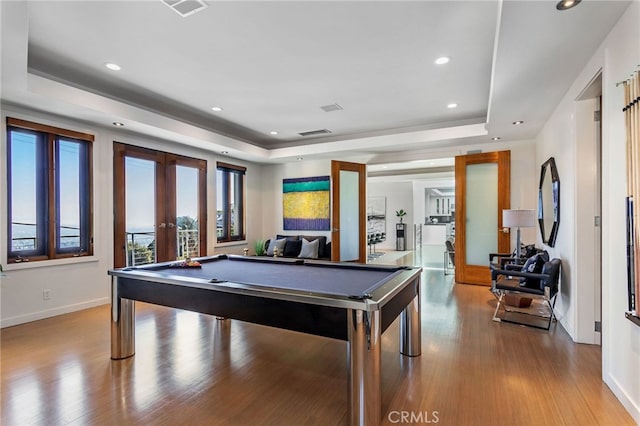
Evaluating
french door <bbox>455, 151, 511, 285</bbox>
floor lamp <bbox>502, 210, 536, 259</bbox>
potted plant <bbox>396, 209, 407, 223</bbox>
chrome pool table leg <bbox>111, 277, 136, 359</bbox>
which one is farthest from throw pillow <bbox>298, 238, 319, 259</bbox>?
potted plant <bbox>396, 209, 407, 223</bbox>

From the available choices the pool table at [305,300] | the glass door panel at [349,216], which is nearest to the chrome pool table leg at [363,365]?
the pool table at [305,300]

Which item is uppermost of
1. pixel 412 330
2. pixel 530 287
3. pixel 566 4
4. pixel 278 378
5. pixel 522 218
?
pixel 566 4

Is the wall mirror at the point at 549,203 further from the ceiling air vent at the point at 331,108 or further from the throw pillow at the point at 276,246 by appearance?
the throw pillow at the point at 276,246

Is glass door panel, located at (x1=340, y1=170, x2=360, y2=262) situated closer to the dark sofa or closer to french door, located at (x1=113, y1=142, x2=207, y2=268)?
the dark sofa

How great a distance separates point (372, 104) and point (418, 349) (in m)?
3.29

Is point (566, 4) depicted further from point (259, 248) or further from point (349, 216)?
point (259, 248)

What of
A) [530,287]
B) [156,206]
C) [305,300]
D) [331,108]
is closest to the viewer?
[305,300]

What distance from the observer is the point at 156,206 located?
5.36 metres

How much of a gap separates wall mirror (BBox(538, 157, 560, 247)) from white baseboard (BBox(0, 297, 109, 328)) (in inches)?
245

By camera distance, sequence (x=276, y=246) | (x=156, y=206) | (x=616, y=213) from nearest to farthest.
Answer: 1. (x=616, y=213)
2. (x=156, y=206)
3. (x=276, y=246)

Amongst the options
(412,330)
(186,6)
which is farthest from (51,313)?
(412,330)

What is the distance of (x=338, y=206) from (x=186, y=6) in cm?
444

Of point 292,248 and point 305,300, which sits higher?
point 305,300

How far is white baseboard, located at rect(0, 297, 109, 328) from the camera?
368cm
